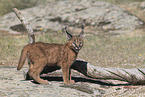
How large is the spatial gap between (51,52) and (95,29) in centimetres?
1103

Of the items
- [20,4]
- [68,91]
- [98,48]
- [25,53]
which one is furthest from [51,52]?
[20,4]

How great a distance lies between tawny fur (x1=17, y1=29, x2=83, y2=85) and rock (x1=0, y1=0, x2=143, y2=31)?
1057 cm

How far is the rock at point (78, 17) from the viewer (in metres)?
16.6

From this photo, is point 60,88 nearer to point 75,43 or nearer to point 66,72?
point 66,72

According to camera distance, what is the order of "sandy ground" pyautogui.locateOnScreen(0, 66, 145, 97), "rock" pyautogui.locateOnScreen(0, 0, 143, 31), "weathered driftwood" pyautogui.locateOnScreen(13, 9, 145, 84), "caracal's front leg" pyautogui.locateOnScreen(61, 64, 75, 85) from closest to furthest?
"sandy ground" pyautogui.locateOnScreen(0, 66, 145, 97) → "caracal's front leg" pyautogui.locateOnScreen(61, 64, 75, 85) → "weathered driftwood" pyautogui.locateOnScreen(13, 9, 145, 84) → "rock" pyautogui.locateOnScreen(0, 0, 143, 31)

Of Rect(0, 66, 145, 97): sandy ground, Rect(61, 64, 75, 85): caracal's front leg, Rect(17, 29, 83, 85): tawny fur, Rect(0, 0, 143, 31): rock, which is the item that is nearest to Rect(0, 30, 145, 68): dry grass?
Rect(0, 0, 143, 31): rock

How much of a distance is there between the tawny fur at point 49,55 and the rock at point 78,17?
416 inches

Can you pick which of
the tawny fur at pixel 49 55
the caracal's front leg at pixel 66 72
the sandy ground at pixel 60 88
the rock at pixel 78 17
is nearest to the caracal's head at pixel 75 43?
the tawny fur at pixel 49 55

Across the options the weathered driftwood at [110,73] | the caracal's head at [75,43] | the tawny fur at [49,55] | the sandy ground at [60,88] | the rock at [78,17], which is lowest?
the sandy ground at [60,88]

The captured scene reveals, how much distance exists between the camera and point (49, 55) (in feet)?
18.4

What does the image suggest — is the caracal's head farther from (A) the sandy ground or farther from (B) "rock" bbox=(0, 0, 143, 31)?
(B) "rock" bbox=(0, 0, 143, 31)

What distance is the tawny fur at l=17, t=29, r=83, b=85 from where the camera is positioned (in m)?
5.46

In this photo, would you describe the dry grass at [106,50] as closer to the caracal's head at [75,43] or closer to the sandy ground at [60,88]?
the sandy ground at [60,88]

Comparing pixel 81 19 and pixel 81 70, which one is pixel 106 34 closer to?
pixel 81 19
